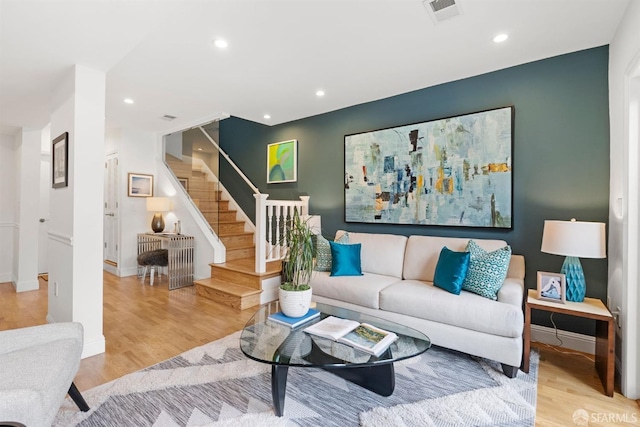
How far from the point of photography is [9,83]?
2.85 m

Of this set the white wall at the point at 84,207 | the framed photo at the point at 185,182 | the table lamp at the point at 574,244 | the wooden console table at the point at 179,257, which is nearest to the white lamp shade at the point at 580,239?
the table lamp at the point at 574,244

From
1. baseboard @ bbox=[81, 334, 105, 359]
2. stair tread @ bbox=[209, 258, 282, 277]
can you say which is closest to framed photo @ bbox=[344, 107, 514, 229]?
stair tread @ bbox=[209, 258, 282, 277]

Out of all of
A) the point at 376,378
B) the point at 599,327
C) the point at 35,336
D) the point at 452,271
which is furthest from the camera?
the point at 452,271

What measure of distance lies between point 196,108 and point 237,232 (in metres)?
2.00

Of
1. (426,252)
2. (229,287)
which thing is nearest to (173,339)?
(229,287)

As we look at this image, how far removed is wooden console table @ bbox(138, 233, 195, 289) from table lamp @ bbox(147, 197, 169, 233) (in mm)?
196

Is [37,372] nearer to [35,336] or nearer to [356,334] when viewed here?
[35,336]

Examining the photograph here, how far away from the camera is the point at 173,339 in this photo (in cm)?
276

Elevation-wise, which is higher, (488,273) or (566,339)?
(488,273)

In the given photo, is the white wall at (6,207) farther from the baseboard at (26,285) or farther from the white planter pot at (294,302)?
the white planter pot at (294,302)

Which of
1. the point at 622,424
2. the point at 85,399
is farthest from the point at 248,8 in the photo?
the point at 622,424

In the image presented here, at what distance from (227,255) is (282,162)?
1.63 m

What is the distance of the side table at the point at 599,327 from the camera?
77.4 inches

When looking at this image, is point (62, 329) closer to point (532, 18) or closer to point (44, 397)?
point (44, 397)
